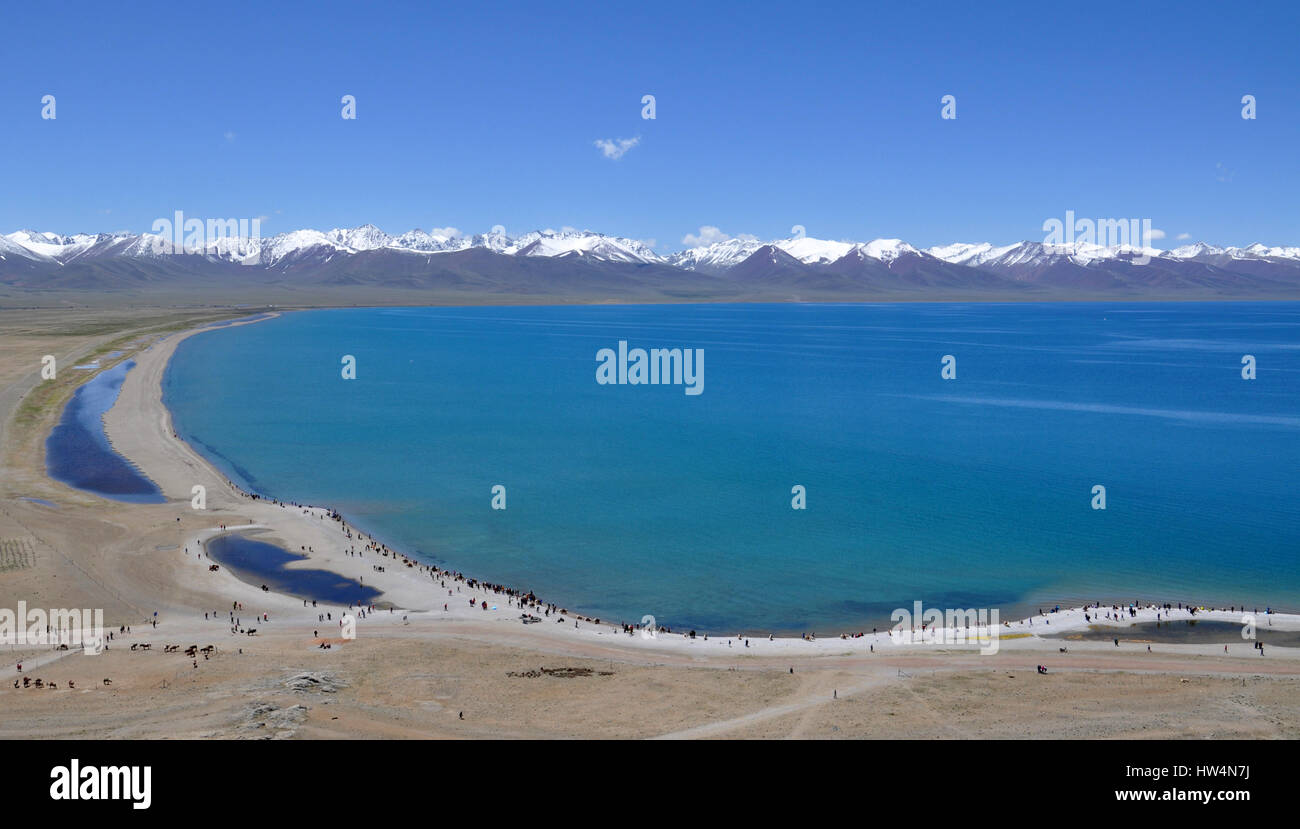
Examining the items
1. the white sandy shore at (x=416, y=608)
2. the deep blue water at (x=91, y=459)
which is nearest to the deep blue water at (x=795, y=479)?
the white sandy shore at (x=416, y=608)

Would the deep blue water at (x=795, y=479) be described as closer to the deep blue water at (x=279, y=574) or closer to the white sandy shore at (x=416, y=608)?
the white sandy shore at (x=416, y=608)

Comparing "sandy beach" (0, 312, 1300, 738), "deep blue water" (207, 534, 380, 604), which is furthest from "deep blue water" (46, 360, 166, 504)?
"deep blue water" (207, 534, 380, 604)

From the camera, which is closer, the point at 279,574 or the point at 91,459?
the point at 279,574

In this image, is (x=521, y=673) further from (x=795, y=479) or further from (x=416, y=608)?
(x=795, y=479)

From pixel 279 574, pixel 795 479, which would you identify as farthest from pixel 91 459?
pixel 795 479

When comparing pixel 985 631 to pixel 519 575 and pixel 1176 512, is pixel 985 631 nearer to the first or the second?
pixel 519 575

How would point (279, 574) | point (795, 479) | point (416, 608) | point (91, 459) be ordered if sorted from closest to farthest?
point (416, 608) < point (279, 574) < point (795, 479) < point (91, 459)

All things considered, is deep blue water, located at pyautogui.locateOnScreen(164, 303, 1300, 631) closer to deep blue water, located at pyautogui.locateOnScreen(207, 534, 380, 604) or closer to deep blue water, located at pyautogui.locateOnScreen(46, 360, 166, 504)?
deep blue water, located at pyautogui.locateOnScreen(207, 534, 380, 604)

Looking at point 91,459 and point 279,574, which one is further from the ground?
point 91,459

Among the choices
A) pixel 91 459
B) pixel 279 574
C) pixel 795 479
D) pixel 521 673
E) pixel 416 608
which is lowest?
pixel 521 673
